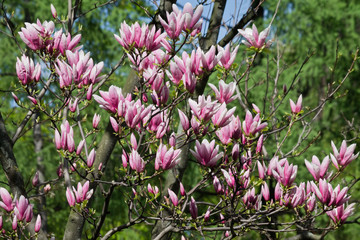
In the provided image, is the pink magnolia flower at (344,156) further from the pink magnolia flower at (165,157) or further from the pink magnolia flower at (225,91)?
the pink magnolia flower at (165,157)

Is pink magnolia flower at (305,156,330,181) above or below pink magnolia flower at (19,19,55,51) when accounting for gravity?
below

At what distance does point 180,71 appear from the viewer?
7.90 feet

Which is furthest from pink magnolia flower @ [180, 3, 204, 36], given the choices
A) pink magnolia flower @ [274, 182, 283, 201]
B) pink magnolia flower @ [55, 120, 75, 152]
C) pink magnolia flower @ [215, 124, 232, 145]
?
pink magnolia flower @ [274, 182, 283, 201]

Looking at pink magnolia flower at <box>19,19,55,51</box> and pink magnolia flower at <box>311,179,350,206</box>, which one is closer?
pink magnolia flower at <box>311,179,350,206</box>

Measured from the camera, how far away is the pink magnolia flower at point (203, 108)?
221 cm

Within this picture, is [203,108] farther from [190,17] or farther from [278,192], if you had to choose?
[278,192]

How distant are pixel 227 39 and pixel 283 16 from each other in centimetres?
944

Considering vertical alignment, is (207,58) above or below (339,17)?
below

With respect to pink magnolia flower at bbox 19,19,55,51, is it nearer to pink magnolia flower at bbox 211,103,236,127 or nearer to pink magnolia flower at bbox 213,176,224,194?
pink magnolia flower at bbox 211,103,236,127

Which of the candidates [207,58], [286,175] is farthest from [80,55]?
[286,175]

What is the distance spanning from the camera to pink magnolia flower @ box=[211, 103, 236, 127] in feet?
7.35

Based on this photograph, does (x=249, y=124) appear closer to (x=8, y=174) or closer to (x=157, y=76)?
(x=157, y=76)

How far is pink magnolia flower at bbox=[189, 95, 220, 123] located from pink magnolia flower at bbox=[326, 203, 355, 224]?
93 cm

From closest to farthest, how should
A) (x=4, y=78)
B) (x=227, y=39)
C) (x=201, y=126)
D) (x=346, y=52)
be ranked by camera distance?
(x=201, y=126), (x=227, y=39), (x=4, y=78), (x=346, y=52)
